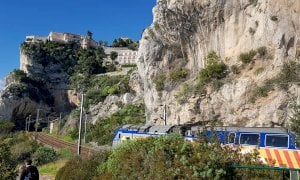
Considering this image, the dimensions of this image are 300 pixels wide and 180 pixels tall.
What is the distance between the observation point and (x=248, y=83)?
3456 centimetres

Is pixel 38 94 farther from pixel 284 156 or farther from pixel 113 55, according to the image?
pixel 284 156

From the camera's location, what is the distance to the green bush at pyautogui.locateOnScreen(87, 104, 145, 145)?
2069 inches

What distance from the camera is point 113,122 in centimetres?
5981

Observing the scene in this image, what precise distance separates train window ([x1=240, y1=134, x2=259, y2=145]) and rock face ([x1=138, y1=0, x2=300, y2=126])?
8.98 metres

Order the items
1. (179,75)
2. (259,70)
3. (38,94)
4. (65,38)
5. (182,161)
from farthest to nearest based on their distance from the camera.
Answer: (65,38) < (38,94) < (179,75) < (259,70) < (182,161)

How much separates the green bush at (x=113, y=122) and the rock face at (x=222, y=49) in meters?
6.52

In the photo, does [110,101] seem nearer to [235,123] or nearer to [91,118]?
[91,118]

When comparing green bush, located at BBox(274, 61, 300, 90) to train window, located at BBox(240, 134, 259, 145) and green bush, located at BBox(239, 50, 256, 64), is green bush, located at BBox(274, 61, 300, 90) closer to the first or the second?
green bush, located at BBox(239, 50, 256, 64)

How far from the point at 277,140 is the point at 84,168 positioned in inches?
384

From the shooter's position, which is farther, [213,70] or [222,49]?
[222,49]

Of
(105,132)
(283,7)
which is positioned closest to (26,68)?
(105,132)

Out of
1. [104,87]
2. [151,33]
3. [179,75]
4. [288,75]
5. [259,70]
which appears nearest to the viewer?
[288,75]

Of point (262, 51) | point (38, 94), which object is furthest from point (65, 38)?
point (262, 51)

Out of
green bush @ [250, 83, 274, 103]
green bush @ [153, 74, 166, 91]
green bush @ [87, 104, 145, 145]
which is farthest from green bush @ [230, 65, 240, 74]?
green bush @ [87, 104, 145, 145]
